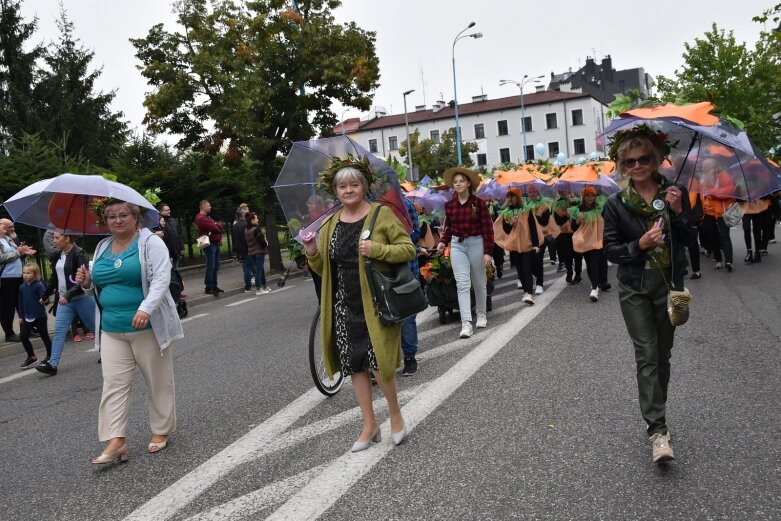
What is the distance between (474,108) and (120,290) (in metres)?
80.2

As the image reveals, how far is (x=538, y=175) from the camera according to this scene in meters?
12.3

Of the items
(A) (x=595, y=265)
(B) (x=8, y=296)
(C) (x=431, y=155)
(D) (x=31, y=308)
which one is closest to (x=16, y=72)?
(B) (x=8, y=296)

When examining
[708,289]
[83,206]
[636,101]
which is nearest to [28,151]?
[83,206]

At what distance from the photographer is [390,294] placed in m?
4.19

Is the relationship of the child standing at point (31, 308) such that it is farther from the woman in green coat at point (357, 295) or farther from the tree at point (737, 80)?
the tree at point (737, 80)

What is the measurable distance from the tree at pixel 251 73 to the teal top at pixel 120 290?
1449 cm

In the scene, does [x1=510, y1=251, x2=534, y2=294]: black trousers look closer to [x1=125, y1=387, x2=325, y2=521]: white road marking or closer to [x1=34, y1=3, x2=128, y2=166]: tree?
[x1=125, y1=387, x2=325, y2=521]: white road marking

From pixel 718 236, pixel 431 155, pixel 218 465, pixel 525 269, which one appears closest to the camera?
pixel 218 465

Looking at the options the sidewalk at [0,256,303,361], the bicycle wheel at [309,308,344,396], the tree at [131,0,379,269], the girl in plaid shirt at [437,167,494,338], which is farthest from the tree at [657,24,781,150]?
the bicycle wheel at [309,308,344,396]

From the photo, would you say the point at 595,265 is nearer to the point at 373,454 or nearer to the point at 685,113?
the point at 685,113

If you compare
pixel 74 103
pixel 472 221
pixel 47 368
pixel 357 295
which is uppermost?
pixel 74 103

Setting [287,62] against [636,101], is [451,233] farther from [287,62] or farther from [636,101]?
[287,62]

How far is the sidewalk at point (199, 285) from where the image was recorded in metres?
10.1

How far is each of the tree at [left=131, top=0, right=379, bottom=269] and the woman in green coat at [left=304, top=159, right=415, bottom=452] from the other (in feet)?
49.4
